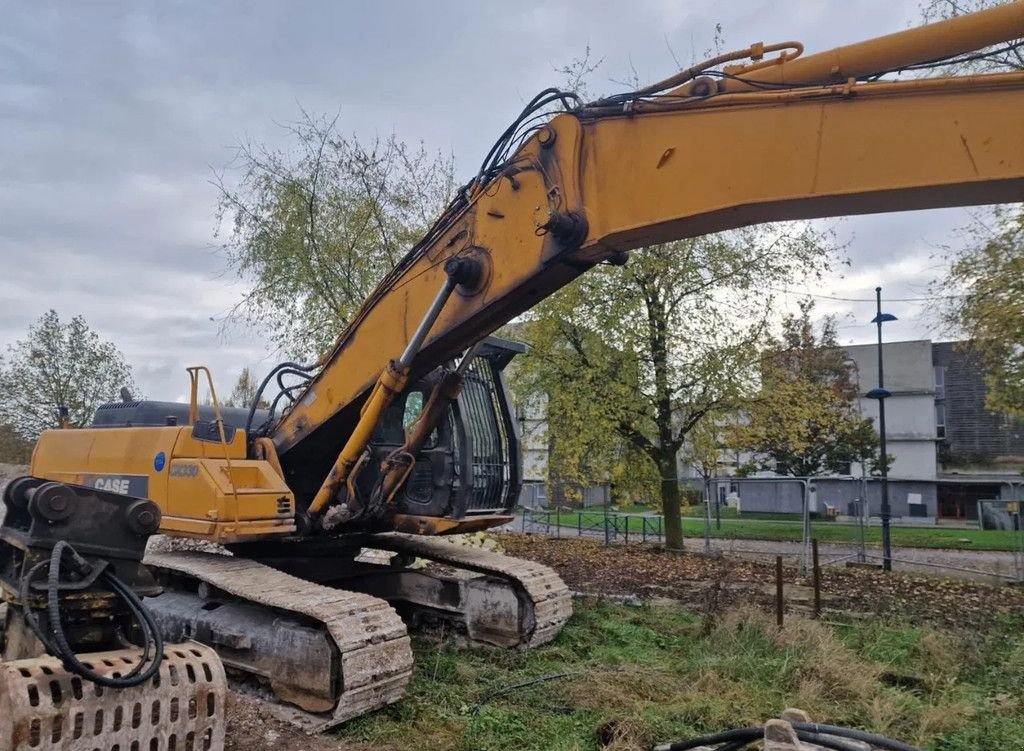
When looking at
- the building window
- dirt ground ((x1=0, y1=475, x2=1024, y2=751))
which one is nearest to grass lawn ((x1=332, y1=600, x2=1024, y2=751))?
dirt ground ((x1=0, y1=475, x2=1024, y2=751))

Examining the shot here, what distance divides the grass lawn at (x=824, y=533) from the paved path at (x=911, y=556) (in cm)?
47

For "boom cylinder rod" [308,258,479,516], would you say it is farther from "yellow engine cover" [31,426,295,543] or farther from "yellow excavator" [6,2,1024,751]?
"yellow engine cover" [31,426,295,543]

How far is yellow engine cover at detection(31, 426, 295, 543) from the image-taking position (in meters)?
5.95

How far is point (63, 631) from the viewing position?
380cm

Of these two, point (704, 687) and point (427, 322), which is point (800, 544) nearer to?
point (704, 687)

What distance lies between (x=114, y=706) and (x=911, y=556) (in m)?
17.2

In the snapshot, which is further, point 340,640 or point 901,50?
point 340,640

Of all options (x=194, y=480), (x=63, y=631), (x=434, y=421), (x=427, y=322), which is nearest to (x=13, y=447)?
(x=194, y=480)

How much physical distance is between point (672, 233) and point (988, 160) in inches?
61.1

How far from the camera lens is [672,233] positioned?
4586mm

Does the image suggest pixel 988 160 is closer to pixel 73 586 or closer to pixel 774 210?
pixel 774 210

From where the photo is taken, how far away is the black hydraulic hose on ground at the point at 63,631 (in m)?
3.57

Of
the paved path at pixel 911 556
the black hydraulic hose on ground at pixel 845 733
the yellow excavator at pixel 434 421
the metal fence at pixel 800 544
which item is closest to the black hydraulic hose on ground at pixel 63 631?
the yellow excavator at pixel 434 421

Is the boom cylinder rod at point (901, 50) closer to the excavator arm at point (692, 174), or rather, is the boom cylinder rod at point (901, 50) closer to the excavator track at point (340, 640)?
the excavator arm at point (692, 174)
